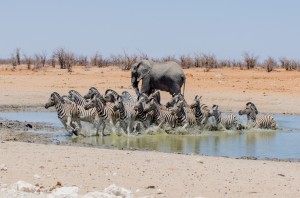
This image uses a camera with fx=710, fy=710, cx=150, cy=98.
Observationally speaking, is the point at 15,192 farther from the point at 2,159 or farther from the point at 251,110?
the point at 251,110

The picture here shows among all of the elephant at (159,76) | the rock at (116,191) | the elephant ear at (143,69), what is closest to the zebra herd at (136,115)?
the elephant at (159,76)

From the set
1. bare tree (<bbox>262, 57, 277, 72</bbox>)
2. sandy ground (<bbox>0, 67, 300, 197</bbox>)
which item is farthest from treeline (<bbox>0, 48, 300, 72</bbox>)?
sandy ground (<bbox>0, 67, 300, 197</bbox>)

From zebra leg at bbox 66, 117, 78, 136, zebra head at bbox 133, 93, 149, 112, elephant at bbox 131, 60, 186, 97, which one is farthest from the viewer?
elephant at bbox 131, 60, 186, 97

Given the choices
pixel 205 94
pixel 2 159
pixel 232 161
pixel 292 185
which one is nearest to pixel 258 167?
pixel 232 161

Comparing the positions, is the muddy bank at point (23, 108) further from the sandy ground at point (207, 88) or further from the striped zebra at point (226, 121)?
the striped zebra at point (226, 121)

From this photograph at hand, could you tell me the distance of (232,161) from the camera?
11.8 m

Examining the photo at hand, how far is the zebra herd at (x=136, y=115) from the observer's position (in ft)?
54.9

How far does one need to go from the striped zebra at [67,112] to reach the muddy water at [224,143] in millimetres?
563

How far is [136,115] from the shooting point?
57.2 feet

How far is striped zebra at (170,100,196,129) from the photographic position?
A: 17906 mm

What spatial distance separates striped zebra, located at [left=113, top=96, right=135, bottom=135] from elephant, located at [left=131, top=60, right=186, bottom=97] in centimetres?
678

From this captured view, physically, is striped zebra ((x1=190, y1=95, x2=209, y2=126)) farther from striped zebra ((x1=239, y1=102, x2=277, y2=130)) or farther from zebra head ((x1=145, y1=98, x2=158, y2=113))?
striped zebra ((x1=239, y1=102, x2=277, y2=130))

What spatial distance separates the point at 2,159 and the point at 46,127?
7380 millimetres

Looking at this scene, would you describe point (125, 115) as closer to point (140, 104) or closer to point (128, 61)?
point (140, 104)
